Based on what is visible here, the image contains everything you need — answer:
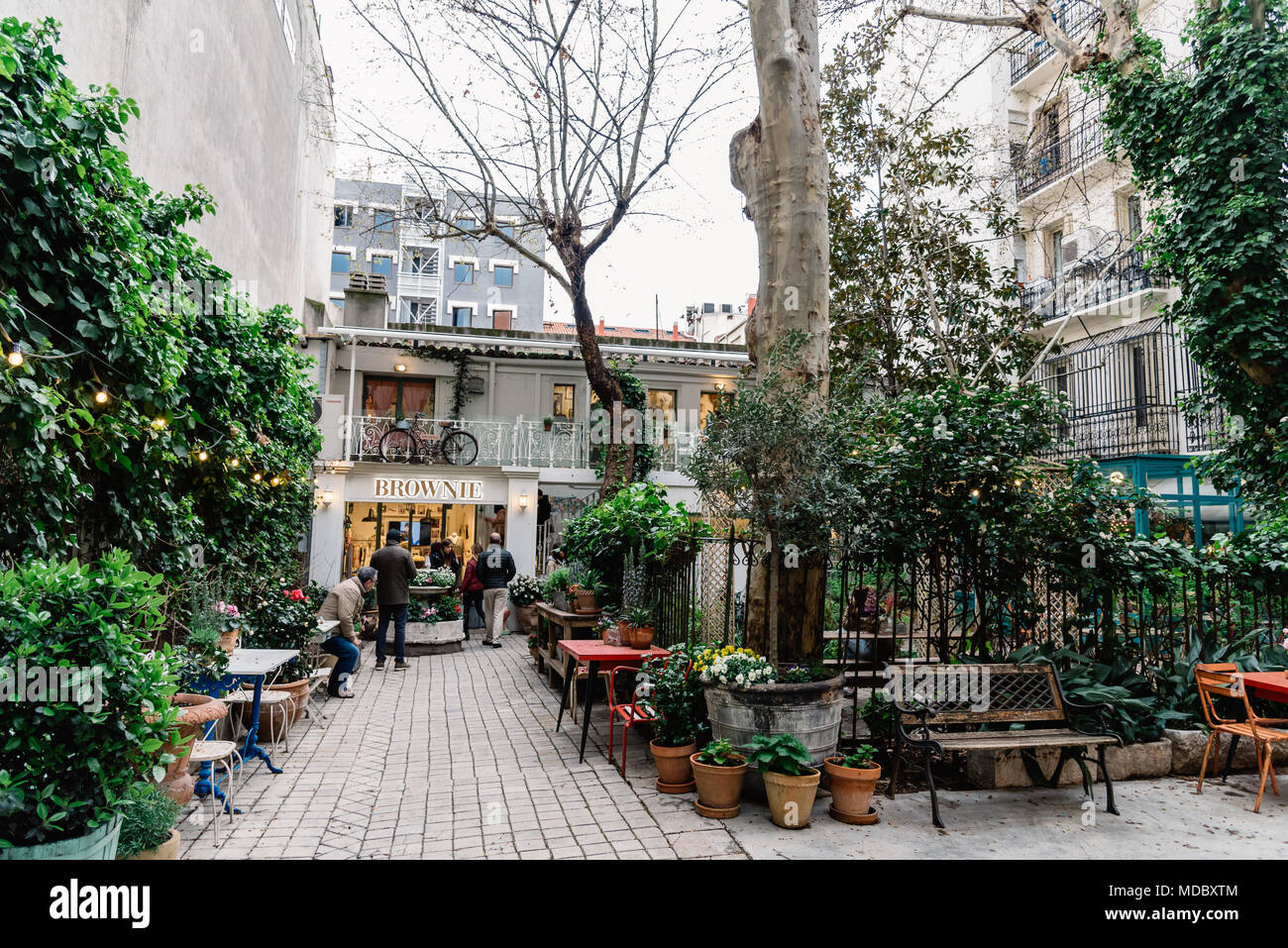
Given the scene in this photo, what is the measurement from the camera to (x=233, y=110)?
9.70m

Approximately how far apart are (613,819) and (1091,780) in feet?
11.7

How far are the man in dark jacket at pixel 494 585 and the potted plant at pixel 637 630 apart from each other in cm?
682

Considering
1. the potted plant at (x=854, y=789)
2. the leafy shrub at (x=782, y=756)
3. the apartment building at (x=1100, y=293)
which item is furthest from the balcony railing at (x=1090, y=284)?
the leafy shrub at (x=782, y=756)

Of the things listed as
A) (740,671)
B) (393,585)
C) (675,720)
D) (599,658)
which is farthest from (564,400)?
(740,671)

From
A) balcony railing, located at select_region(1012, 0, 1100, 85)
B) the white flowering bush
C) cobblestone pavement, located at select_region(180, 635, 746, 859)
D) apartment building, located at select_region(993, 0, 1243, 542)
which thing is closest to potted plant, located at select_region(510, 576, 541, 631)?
cobblestone pavement, located at select_region(180, 635, 746, 859)

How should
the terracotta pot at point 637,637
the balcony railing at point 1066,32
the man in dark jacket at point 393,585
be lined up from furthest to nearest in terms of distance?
the balcony railing at point 1066,32, the man in dark jacket at point 393,585, the terracotta pot at point 637,637

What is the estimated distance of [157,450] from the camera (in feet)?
16.6

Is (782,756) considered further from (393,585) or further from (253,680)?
(393,585)

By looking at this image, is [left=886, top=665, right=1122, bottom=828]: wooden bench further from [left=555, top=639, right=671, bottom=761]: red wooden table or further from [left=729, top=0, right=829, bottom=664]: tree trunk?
[left=555, top=639, right=671, bottom=761]: red wooden table

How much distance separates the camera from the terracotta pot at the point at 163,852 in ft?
11.3

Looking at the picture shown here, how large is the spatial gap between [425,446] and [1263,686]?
14.8m

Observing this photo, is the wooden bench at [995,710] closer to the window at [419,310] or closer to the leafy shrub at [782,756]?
the leafy shrub at [782,756]
